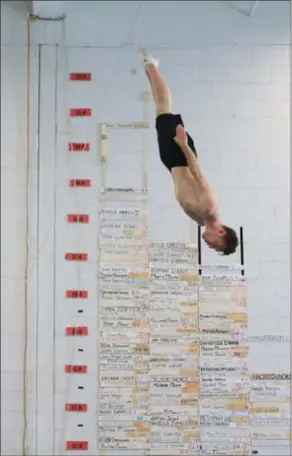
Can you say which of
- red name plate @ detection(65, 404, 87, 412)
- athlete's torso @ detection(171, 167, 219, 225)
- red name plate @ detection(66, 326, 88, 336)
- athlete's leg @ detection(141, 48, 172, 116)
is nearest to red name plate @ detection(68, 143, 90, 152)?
athlete's leg @ detection(141, 48, 172, 116)

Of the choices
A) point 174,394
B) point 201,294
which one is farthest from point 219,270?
point 174,394

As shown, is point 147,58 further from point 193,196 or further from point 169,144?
point 193,196

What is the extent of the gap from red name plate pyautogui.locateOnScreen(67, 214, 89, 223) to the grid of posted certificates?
0.25ft

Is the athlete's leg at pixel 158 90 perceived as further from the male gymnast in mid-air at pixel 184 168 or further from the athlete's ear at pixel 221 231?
the athlete's ear at pixel 221 231

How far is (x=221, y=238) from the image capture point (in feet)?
6.92

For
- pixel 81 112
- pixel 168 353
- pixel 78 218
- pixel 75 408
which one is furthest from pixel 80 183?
pixel 75 408

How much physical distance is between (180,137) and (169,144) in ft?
0.20

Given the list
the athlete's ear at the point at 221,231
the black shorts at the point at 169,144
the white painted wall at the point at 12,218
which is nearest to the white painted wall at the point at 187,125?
the white painted wall at the point at 12,218

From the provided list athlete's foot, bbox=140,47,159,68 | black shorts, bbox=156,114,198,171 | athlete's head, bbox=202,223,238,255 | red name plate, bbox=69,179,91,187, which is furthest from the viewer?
red name plate, bbox=69,179,91,187

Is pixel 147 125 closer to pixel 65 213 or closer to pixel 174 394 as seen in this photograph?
pixel 65 213

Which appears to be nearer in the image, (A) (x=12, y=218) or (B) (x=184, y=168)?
(B) (x=184, y=168)

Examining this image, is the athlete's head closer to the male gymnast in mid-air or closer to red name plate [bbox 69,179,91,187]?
the male gymnast in mid-air

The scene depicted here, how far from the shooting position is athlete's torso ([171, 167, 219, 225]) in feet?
6.27

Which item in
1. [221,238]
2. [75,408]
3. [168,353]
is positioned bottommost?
[75,408]
